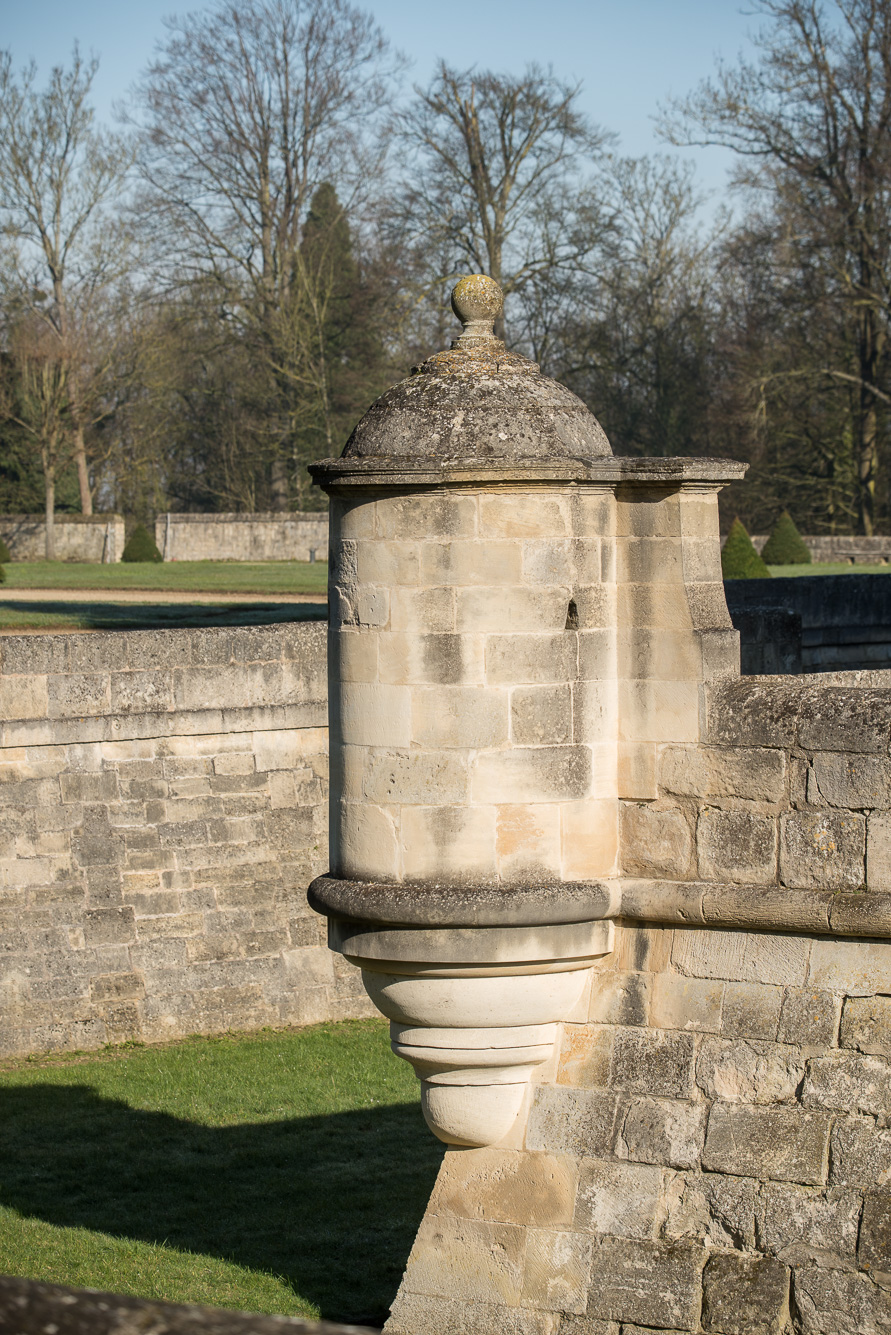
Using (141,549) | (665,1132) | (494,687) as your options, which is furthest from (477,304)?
(141,549)

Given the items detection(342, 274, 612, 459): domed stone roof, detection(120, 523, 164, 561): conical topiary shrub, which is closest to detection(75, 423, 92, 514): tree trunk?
detection(120, 523, 164, 561): conical topiary shrub

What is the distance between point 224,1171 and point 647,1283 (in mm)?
4055

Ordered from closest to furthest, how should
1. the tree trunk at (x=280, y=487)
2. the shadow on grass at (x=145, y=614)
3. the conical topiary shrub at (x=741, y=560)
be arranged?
the shadow on grass at (x=145, y=614) < the conical topiary shrub at (x=741, y=560) < the tree trunk at (x=280, y=487)

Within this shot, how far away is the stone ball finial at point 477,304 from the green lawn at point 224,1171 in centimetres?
402

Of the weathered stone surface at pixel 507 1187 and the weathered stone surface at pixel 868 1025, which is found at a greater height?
the weathered stone surface at pixel 868 1025

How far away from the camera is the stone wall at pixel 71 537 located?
3766 centimetres

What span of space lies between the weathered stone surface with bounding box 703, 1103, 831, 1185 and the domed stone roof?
2208 mm

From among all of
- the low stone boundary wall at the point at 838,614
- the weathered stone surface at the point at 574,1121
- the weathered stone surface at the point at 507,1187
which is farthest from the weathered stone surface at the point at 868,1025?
the low stone boundary wall at the point at 838,614

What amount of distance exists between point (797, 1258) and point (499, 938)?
133 cm

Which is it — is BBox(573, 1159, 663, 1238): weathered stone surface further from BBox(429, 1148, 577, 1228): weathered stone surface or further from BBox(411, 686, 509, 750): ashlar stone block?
BBox(411, 686, 509, 750): ashlar stone block

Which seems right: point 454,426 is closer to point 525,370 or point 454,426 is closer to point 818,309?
point 525,370

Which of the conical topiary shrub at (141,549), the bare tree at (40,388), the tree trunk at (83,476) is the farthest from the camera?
the tree trunk at (83,476)

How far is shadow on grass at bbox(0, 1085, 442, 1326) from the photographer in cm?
731

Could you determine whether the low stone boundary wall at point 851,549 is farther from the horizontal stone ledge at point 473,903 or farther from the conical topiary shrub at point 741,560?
the horizontal stone ledge at point 473,903
